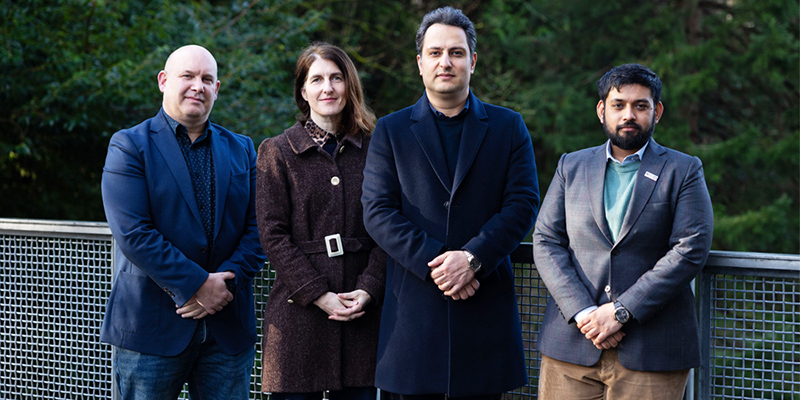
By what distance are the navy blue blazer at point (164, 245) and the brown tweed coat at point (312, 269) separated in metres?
0.20

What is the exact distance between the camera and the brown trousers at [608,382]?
2781mm

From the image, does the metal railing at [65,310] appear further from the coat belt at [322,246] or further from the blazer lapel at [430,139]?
the coat belt at [322,246]

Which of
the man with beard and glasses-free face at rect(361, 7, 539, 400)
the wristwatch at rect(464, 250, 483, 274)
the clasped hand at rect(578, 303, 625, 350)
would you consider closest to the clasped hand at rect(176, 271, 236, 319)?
the man with beard and glasses-free face at rect(361, 7, 539, 400)

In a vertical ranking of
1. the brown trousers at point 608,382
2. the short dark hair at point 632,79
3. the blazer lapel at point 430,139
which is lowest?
the brown trousers at point 608,382

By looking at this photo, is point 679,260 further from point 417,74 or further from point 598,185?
point 417,74

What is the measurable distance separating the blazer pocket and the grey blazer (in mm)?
1555

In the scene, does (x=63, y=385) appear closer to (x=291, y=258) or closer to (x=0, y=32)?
(x=291, y=258)

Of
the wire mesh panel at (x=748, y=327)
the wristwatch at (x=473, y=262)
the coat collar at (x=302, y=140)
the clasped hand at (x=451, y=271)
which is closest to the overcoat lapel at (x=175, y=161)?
the coat collar at (x=302, y=140)

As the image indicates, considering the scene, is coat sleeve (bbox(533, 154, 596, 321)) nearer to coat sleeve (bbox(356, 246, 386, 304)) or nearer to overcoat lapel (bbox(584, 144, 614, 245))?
overcoat lapel (bbox(584, 144, 614, 245))

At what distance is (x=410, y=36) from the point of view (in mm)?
12031

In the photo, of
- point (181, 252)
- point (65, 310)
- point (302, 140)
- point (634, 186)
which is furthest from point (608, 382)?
point (65, 310)

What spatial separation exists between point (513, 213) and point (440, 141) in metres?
0.40

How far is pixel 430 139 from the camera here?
3010mm

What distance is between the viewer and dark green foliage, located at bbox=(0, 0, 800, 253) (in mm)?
7234
